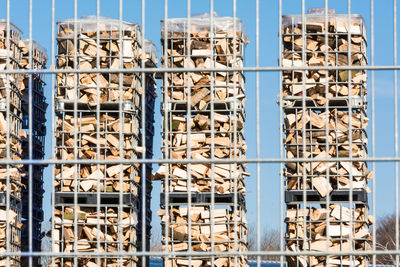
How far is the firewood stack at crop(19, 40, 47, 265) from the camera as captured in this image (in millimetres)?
9977

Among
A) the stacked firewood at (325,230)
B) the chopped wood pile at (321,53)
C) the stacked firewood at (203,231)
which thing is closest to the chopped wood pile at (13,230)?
the stacked firewood at (203,231)

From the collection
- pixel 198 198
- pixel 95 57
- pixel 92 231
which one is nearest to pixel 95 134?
pixel 95 57

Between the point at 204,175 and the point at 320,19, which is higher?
the point at 320,19

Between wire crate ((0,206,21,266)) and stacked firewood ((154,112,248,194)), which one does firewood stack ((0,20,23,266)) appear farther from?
stacked firewood ((154,112,248,194))

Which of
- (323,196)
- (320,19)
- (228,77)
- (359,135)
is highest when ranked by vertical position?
(320,19)

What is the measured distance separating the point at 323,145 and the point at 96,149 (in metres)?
2.17

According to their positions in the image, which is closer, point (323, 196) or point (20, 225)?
point (323, 196)

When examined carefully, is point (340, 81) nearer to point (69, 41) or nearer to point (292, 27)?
point (292, 27)

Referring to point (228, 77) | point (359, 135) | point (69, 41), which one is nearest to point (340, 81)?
point (359, 135)

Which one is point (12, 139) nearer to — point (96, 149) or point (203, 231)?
point (96, 149)

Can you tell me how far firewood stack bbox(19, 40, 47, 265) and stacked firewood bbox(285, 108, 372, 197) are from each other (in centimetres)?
281

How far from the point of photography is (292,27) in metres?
8.87

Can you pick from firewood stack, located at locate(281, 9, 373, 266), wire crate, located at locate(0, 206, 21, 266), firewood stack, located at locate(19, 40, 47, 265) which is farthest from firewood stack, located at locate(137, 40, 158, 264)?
firewood stack, located at locate(281, 9, 373, 266)

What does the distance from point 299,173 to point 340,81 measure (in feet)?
3.24
